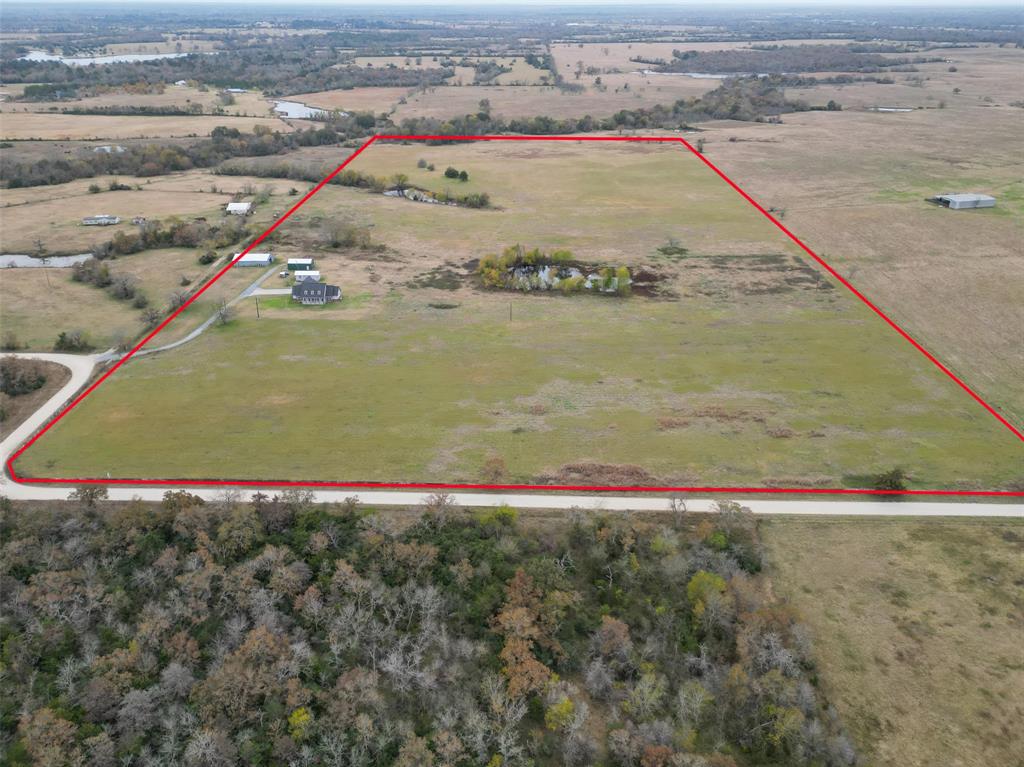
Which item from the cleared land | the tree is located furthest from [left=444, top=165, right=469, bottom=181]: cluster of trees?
the cleared land

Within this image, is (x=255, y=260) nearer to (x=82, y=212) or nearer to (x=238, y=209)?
(x=238, y=209)

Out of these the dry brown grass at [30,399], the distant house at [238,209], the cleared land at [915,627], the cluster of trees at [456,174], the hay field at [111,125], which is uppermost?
the hay field at [111,125]

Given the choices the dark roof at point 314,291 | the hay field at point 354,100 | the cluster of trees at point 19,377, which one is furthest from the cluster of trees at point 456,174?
the cluster of trees at point 19,377

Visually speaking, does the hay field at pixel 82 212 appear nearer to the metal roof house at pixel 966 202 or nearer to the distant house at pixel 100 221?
the distant house at pixel 100 221

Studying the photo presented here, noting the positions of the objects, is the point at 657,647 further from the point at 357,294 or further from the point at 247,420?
the point at 357,294

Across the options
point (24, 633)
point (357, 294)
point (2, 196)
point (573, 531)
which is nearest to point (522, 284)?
point (357, 294)

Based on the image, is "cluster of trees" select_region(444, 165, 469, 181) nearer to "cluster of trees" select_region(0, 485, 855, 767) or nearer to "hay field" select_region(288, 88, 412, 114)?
"hay field" select_region(288, 88, 412, 114)

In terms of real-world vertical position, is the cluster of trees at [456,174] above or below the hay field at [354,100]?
below
